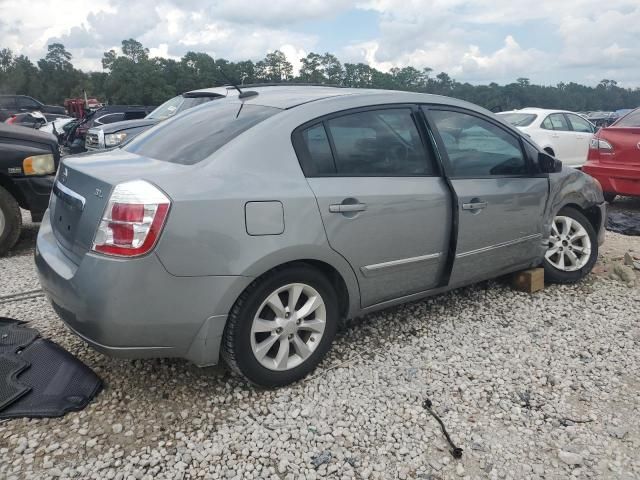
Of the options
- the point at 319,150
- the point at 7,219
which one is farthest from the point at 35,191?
the point at 319,150

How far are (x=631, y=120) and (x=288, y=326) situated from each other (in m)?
6.87

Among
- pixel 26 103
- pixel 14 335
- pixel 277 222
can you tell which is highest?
pixel 26 103

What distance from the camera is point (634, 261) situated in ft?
16.4

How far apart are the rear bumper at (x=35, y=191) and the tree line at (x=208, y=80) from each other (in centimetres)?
283

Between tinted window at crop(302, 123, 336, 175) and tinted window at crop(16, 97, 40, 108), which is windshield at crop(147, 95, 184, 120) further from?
tinted window at crop(16, 97, 40, 108)

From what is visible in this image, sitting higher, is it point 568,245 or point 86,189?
point 86,189

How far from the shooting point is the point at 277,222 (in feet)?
8.61

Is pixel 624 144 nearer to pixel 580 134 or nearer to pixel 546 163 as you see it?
pixel 546 163

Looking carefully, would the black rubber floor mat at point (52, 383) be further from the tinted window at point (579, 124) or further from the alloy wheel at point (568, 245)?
the tinted window at point (579, 124)

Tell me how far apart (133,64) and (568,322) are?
183ft

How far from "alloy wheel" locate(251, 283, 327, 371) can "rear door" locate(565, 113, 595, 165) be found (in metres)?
10.2

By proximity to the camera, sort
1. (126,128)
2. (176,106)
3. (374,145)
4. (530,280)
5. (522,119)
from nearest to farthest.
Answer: (374,145)
(530,280)
(176,106)
(126,128)
(522,119)

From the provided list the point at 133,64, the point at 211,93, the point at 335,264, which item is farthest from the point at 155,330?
the point at 133,64

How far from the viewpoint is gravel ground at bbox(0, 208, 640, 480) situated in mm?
2320
